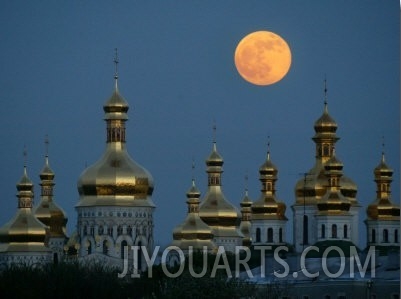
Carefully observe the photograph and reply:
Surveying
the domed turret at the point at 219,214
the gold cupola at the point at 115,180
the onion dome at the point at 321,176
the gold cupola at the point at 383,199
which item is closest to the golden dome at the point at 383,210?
the gold cupola at the point at 383,199

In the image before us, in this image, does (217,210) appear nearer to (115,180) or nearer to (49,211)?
(49,211)

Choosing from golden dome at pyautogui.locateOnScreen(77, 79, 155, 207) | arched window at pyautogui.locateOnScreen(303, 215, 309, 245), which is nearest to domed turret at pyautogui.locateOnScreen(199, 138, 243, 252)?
arched window at pyautogui.locateOnScreen(303, 215, 309, 245)

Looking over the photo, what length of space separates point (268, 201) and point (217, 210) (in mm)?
1674

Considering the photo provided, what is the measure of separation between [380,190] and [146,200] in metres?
7.57

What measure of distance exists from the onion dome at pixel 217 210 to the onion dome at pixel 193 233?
2.34 metres

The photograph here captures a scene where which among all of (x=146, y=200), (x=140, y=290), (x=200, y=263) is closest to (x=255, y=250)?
(x=146, y=200)

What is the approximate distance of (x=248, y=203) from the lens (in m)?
74.2

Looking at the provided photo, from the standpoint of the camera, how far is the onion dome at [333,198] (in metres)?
62.3

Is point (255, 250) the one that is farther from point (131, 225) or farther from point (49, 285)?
point (49, 285)

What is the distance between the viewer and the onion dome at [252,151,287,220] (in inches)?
2665

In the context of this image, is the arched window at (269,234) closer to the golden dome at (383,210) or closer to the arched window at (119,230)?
the golden dome at (383,210)

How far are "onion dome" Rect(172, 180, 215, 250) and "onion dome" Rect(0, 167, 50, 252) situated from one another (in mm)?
3547

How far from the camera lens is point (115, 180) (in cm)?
6231

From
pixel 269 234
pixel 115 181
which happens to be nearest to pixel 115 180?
pixel 115 181
